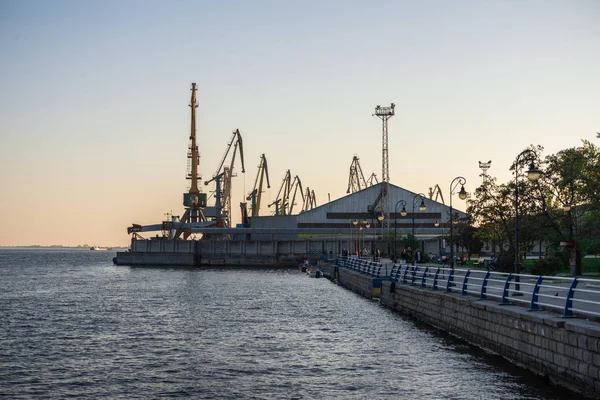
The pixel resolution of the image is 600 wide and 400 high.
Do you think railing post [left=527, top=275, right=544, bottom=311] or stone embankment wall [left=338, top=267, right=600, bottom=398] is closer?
stone embankment wall [left=338, top=267, right=600, bottom=398]

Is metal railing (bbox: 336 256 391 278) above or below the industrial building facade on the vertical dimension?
below

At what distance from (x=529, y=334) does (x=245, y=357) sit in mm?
11706

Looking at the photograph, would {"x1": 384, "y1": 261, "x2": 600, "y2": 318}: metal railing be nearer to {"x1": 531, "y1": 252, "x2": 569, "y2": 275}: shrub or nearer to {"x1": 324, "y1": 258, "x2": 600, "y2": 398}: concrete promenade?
{"x1": 324, "y1": 258, "x2": 600, "y2": 398}: concrete promenade

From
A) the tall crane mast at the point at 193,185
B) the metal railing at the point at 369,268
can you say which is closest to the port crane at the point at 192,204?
the tall crane mast at the point at 193,185

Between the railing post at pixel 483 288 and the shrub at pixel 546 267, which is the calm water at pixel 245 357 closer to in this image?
the railing post at pixel 483 288

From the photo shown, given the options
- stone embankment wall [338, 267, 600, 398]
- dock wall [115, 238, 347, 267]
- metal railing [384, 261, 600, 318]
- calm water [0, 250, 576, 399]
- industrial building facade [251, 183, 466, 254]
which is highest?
industrial building facade [251, 183, 466, 254]

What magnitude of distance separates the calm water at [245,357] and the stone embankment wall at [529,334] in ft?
1.92

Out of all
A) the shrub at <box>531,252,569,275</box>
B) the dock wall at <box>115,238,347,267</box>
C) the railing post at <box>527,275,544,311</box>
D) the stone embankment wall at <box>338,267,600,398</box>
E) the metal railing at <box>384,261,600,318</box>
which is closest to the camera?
the stone embankment wall at <box>338,267,600,398</box>

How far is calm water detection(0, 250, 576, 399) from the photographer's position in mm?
22672

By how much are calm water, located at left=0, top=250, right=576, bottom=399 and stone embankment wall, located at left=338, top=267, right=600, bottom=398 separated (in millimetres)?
584

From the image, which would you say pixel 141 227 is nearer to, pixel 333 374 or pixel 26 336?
pixel 26 336

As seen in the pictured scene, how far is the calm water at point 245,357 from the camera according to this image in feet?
74.4

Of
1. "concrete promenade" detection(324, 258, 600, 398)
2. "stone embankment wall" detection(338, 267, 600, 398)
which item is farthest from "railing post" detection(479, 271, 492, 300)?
"stone embankment wall" detection(338, 267, 600, 398)

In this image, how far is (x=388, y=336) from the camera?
114 ft
